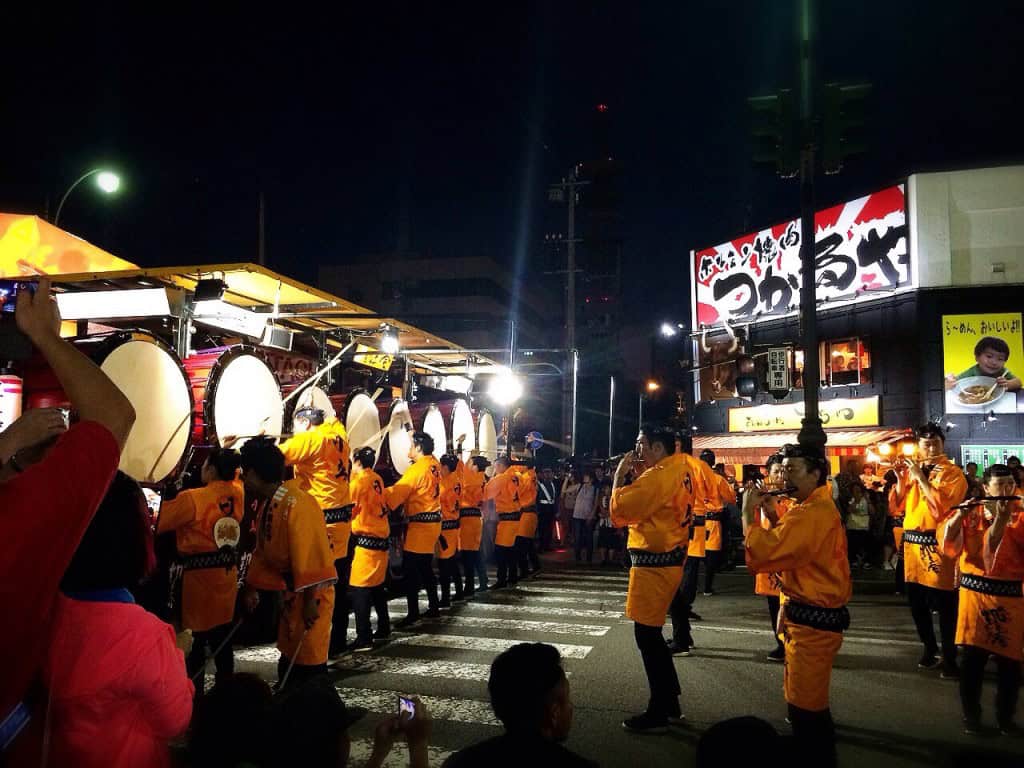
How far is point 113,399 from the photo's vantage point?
1723 millimetres

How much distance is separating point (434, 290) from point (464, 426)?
4038cm

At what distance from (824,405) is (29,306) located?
25.2 metres

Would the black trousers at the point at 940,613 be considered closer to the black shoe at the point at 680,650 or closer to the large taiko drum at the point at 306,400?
the black shoe at the point at 680,650

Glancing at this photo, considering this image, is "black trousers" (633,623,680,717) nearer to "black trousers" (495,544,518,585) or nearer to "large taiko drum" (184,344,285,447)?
"large taiko drum" (184,344,285,447)

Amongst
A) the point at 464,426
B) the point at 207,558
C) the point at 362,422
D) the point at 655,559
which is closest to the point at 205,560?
the point at 207,558

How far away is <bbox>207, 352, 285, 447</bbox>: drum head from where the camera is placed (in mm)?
7266

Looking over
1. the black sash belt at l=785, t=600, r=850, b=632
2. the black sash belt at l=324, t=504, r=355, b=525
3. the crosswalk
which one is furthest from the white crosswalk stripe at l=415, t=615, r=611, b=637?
the black sash belt at l=785, t=600, r=850, b=632

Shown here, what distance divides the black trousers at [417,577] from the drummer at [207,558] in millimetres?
3415

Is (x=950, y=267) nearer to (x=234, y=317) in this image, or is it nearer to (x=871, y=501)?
(x=871, y=501)

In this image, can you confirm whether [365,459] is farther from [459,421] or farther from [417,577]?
[459,421]

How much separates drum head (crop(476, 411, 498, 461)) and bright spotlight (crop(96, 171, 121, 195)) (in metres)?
8.34

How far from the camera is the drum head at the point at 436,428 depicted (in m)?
13.4

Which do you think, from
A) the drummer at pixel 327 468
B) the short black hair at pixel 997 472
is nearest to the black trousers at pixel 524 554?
the drummer at pixel 327 468

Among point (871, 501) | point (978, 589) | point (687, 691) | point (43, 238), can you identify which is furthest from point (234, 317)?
point (871, 501)
